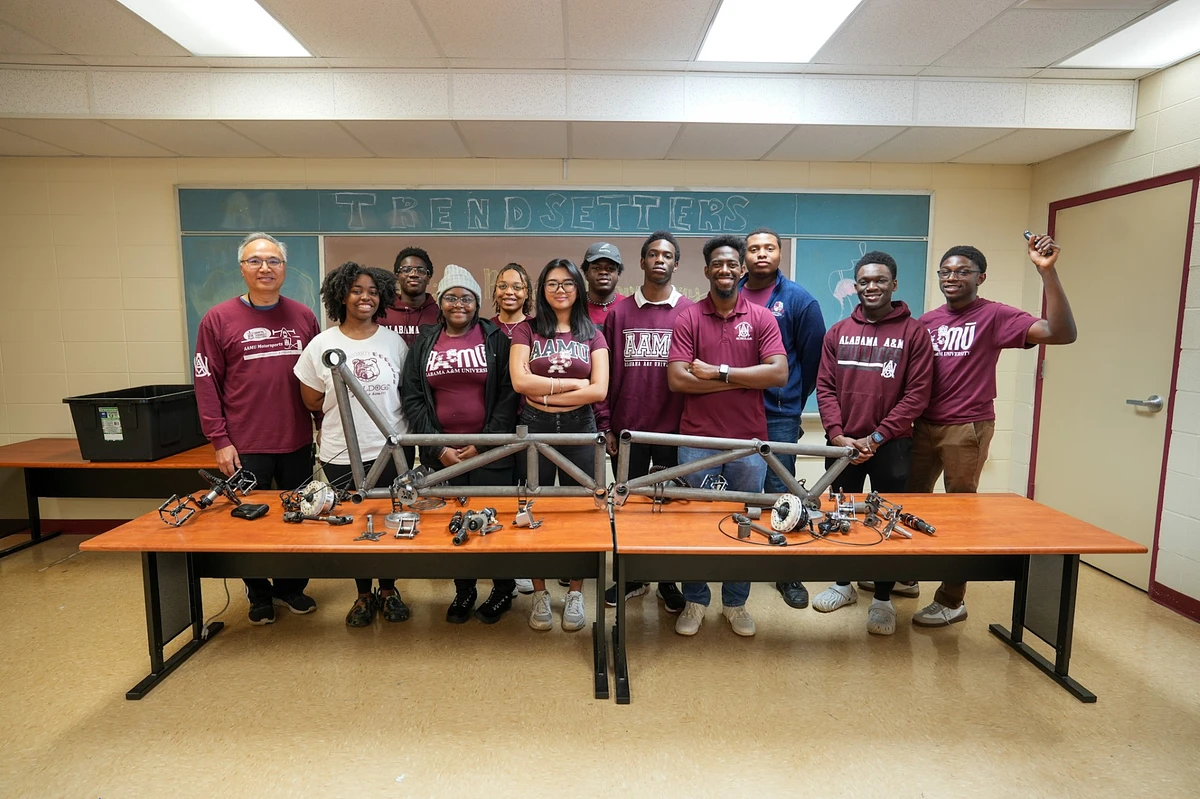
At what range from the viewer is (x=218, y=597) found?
3.10 meters

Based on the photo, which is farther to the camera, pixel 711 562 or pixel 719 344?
pixel 719 344

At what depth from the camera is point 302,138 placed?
11.3ft

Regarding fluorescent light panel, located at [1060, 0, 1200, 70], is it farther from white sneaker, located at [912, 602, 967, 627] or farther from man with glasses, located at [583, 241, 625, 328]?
white sneaker, located at [912, 602, 967, 627]

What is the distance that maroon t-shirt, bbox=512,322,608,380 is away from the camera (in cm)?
246

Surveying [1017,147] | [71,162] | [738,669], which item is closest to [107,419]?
[71,162]

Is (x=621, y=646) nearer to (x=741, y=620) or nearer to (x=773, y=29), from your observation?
(x=741, y=620)

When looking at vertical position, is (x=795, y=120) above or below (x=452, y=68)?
below

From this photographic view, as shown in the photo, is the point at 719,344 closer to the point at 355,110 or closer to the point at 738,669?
the point at 738,669

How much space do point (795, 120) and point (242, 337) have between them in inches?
118

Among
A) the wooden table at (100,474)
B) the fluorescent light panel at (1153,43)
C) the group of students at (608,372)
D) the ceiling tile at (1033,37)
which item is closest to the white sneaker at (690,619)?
the group of students at (608,372)

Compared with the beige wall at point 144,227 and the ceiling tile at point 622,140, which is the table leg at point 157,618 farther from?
the ceiling tile at point 622,140

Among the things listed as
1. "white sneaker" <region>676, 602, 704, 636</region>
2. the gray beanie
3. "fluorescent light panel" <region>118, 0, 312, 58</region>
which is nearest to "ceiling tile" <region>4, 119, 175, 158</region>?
"fluorescent light panel" <region>118, 0, 312, 58</region>

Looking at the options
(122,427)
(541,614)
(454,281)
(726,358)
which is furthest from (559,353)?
(122,427)

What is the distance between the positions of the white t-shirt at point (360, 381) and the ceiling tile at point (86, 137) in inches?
80.7
